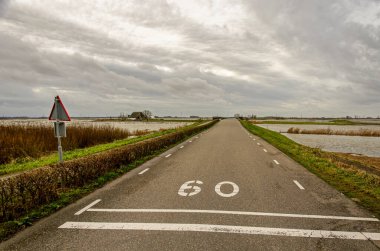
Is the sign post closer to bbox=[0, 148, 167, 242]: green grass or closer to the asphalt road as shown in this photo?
bbox=[0, 148, 167, 242]: green grass

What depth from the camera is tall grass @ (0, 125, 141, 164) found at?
16391 millimetres

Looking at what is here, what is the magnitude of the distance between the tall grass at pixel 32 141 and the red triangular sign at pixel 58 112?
335 inches

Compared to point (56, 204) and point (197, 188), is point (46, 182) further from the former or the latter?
point (197, 188)

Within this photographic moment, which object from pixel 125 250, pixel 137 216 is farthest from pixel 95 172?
pixel 125 250

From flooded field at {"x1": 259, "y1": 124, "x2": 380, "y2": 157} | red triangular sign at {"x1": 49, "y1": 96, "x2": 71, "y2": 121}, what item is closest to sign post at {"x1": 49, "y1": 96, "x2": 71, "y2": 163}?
red triangular sign at {"x1": 49, "y1": 96, "x2": 71, "y2": 121}

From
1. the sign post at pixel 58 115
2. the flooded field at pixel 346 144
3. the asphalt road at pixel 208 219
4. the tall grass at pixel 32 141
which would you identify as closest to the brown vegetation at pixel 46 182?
the asphalt road at pixel 208 219

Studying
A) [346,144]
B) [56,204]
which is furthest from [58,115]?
[346,144]

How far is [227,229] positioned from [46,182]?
4.31m

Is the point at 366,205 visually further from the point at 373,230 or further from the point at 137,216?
the point at 137,216

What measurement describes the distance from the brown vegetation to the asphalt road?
75 cm

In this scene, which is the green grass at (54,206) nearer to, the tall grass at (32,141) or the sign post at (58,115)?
the sign post at (58,115)

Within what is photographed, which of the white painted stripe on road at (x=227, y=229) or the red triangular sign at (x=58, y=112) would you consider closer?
the white painted stripe on road at (x=227, y=229)

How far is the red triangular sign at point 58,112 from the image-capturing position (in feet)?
29.6

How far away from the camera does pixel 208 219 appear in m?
5.70
